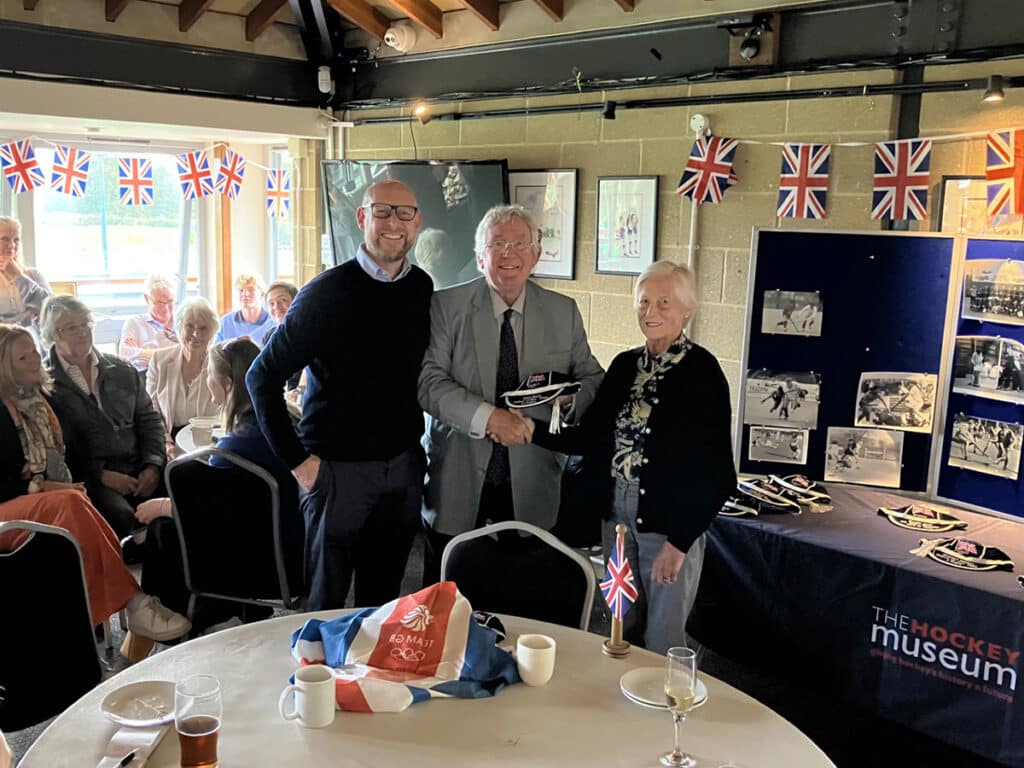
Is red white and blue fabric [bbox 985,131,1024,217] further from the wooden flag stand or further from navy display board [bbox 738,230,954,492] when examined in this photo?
the wooden flag stand

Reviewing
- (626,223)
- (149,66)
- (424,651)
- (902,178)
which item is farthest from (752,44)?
(149,66)

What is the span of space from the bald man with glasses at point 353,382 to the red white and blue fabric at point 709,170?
170 centimetres

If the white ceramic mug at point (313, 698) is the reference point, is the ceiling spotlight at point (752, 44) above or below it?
above

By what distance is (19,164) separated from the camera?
5.66 m

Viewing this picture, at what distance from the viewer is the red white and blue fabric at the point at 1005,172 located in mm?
2902

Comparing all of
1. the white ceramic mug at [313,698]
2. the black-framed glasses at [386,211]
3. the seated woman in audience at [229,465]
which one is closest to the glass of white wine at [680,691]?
the white ceramic mug at [313,698]

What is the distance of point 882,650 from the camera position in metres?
2.70

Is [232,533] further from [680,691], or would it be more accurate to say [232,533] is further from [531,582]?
[680,691]

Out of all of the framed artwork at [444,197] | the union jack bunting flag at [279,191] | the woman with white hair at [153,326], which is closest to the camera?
the framed artwork at [444,197]

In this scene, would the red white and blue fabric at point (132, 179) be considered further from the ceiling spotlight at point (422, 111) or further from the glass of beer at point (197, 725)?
the glass of beer at point (197, 725)

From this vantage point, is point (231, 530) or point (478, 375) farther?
point (231, 530)

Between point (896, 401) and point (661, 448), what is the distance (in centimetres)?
132

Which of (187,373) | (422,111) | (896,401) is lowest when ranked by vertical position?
(187,373)

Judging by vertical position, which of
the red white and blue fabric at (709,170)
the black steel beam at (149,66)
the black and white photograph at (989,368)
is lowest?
the black and white photograph at (989,368)
